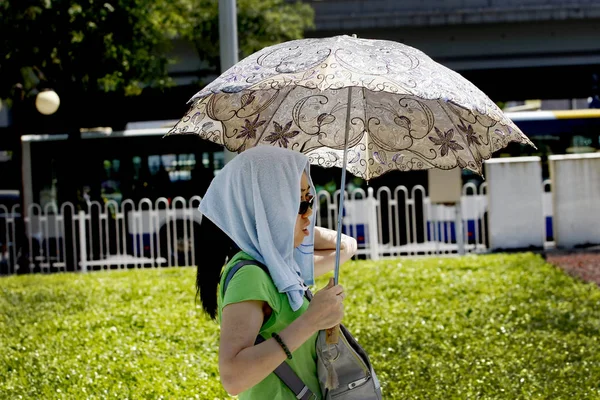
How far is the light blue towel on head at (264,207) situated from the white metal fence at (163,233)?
34.1ft

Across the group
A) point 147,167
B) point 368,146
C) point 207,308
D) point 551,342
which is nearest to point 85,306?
point 551,342

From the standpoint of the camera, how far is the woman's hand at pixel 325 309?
245 cm

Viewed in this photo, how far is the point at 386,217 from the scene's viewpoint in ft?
48.1

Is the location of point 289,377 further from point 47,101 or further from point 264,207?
point 47,101

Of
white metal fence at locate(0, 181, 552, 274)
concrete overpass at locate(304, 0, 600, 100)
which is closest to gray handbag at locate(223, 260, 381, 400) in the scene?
white metal fence at locate(0, 181, 552, 274)

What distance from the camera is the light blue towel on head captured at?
2477 millimetres

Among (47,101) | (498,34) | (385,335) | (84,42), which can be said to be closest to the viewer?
(385,335)

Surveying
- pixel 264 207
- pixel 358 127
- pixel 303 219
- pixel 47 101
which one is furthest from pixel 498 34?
pixel 264 207

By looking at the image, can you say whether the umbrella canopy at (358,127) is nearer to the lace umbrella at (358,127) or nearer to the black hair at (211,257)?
the lace umbrella at (358,127)

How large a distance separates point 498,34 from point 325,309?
66.7ft

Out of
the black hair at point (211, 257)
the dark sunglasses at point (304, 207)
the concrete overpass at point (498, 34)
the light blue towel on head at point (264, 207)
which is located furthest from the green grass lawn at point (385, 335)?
the concrete overpass at point (498, 34)

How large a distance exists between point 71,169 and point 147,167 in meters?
1.42

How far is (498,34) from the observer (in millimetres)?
21766

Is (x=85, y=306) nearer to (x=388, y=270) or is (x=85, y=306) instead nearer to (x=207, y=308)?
(x=388, y=270)
